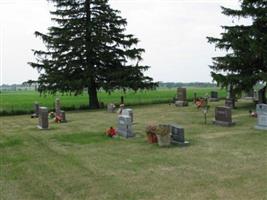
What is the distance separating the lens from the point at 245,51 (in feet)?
95.9

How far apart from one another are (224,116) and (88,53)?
17.5 m

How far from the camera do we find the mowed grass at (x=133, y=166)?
10398 millimetres

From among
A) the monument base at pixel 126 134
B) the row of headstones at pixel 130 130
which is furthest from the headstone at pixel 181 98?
the monument base at pixel 126 134

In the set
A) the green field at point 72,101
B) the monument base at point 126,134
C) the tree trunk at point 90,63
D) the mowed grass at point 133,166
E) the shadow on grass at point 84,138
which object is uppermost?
the tree trunk at point 90,63

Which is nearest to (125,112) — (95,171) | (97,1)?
(95,171)

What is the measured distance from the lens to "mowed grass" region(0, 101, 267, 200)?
10398 mm

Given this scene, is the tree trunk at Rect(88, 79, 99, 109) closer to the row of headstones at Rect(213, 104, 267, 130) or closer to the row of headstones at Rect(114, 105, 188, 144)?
the row of headstones at Rect(213, 104, 267, 130)

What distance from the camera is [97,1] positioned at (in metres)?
37.0

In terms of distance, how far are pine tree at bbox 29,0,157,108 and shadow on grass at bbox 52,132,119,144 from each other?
15588mm

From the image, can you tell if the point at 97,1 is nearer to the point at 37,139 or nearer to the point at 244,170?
the point at 37,139

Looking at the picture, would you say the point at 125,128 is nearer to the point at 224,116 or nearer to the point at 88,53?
the point at 224,116

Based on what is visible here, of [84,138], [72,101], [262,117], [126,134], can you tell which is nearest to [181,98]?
[262,117]

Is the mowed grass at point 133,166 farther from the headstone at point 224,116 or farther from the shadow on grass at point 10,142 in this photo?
the headstone at point 224,116

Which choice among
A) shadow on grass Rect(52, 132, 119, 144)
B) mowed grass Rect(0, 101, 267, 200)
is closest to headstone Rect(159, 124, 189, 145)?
mowed grass Rect(0, 101, 267, 200)
